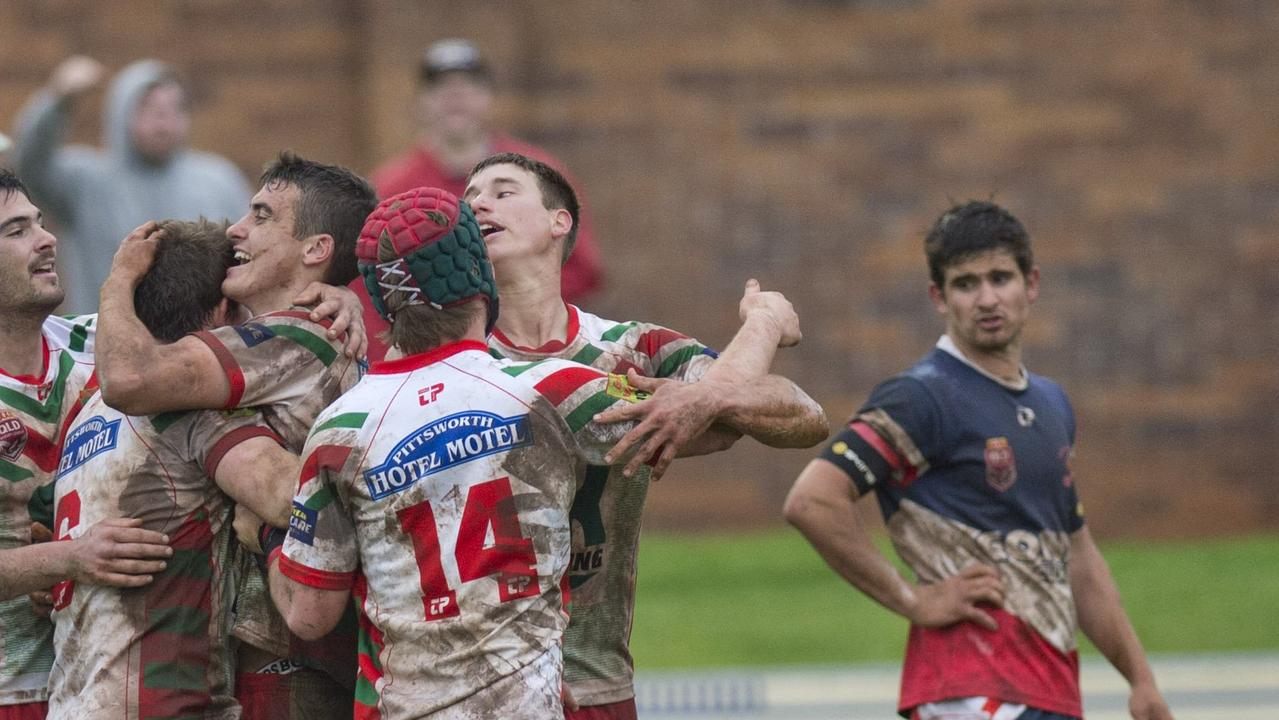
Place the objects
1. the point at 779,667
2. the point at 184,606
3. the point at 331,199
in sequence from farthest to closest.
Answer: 1. the point at 779,667
2. the point at 331,199
3. the point at 184,606

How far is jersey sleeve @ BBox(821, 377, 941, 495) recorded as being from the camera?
16.8 feet

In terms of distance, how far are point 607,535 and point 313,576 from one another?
93 centimetres

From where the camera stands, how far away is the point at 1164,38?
12.4 m

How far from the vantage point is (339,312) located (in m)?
4.16

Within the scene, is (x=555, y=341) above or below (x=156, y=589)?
above

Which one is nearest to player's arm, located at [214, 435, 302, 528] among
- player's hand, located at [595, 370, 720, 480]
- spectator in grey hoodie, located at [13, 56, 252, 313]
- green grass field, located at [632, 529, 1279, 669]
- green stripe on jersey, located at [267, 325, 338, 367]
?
green stripe on jersey, located at [267, 325, 338, 367]

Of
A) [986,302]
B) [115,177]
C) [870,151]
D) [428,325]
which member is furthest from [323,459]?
[870,151]

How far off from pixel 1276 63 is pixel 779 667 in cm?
596

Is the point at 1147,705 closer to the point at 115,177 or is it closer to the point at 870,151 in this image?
the point at 115,177

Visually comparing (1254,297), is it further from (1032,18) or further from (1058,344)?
(1032,18)

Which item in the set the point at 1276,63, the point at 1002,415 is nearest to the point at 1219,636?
the point at 1276,63

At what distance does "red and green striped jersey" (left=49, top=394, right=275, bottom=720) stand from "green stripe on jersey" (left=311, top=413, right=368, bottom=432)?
0.32 metres

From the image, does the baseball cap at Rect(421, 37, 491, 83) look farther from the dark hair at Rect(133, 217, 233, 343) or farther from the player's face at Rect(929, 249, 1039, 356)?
the dark hair at Rect(133, 217, 233, 343)

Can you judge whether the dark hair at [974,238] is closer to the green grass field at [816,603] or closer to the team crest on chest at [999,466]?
the team crest on chest at [999,466]
